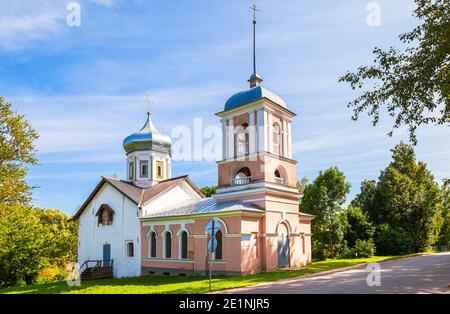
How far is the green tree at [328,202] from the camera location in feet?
114

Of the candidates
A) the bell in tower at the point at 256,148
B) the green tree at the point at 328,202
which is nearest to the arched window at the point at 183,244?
the bell in tower at the point at 256,148

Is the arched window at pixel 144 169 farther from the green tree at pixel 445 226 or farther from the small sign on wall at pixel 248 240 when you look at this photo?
the green tree at pixel 445 226

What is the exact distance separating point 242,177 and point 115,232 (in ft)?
36.3

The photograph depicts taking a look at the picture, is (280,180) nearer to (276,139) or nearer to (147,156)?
(276,139)

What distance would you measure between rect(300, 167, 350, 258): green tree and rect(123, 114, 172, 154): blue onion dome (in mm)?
13087

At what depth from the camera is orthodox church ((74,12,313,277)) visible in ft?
72.8

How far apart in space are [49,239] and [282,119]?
69.4 feet

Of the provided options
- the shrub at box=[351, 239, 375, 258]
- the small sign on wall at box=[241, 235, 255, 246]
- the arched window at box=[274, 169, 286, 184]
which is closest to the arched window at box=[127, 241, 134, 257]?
the small sign on wall at box=[241, 235, 255, 246]

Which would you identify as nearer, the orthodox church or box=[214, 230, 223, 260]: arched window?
the orthodox church

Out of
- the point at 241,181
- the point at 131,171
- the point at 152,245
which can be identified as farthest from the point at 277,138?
the point at 131,171

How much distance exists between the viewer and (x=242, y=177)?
24781 millimetres

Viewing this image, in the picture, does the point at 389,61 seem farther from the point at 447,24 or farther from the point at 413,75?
the point at 447,24

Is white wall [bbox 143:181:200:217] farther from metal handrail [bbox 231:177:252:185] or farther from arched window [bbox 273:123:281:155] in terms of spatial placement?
arched window [bbox 273:123:281:155]

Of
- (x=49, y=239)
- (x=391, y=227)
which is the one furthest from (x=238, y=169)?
(x=391, y=227)
